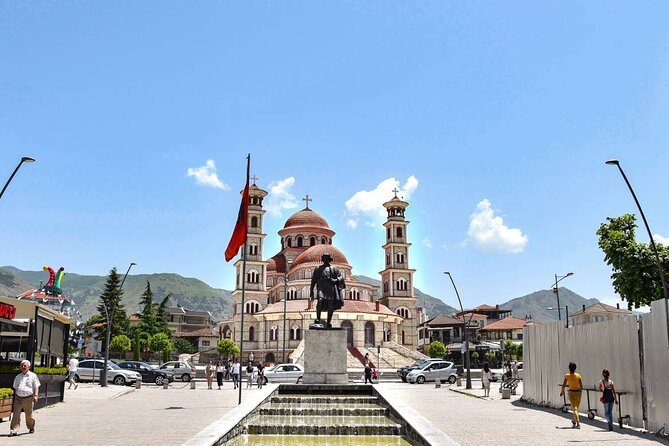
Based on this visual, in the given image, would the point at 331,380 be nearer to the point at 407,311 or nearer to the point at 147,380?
the point at 147,380

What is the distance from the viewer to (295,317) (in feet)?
241

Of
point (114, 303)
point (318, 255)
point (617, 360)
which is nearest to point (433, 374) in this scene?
point (617, 360)

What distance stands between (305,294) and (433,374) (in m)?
38.0

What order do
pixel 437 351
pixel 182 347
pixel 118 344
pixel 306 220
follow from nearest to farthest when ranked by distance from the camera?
pixel 118 344, pixel 437 351, pixel 306 220, pixel 182 347

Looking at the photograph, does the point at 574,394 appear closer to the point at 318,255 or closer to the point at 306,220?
the point at 318,255

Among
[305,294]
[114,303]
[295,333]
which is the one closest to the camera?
[295,333]

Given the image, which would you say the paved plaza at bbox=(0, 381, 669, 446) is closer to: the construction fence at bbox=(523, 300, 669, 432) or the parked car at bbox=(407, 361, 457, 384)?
the construction fence at bbox=(523, 300, 669, 432)

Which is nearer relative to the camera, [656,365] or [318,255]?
[656,365]

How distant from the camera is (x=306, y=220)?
93688mm

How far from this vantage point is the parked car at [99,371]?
35.4 metres

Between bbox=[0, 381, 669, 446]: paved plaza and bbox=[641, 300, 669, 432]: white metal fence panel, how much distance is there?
21.8 inches

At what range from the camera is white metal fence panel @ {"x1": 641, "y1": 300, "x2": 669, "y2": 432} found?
13.8 meters

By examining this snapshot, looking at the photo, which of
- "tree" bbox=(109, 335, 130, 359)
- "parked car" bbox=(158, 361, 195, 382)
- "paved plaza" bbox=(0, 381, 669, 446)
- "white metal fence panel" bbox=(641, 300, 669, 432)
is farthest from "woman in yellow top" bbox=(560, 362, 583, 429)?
"tree" bbox=(109, 335, 130, 359)

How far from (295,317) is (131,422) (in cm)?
5793
